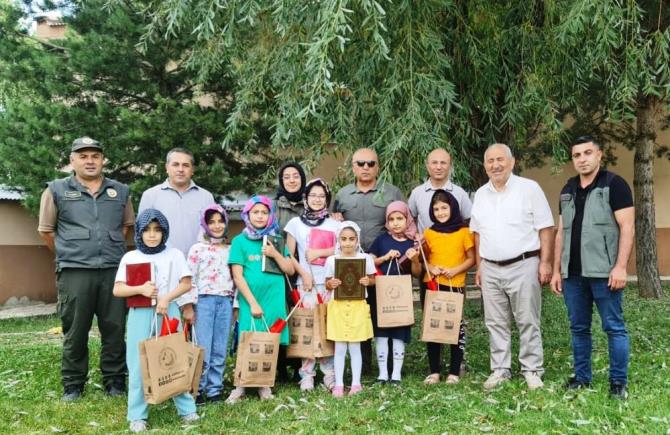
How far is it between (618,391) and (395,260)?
1742 mm

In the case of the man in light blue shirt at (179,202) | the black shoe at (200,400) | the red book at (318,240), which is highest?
the man in light blue shirt at (179,202)

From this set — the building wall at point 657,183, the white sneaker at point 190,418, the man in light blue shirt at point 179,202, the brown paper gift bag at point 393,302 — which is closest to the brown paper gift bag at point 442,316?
the brown paper gift bag at point 393,302

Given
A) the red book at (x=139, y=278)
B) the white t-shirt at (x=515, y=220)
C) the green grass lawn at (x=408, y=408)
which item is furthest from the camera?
the white t-shirt at (x=515, y=220)

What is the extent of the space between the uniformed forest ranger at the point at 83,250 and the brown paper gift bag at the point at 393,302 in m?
1.95

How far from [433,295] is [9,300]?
11.1m

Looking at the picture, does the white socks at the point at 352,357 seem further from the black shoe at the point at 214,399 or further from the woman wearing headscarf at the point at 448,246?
the black shoe at the point at 214,399

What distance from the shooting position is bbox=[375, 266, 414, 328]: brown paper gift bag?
4.72m

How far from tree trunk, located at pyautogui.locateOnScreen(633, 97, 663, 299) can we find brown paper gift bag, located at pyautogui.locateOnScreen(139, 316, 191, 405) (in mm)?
9322

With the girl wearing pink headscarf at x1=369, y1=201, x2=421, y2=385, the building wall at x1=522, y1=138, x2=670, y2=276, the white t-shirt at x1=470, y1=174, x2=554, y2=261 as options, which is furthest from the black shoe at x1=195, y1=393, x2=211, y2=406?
the building wall at x1=522, y1=138, x2=670, y2=276

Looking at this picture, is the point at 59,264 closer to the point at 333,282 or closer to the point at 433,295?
the point at 333,282

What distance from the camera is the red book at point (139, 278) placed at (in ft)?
13.4

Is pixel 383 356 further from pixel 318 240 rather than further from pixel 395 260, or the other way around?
pixel 318 240

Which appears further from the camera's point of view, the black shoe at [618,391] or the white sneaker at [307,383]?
the white sneaker at [307,383]

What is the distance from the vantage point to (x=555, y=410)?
389cm
